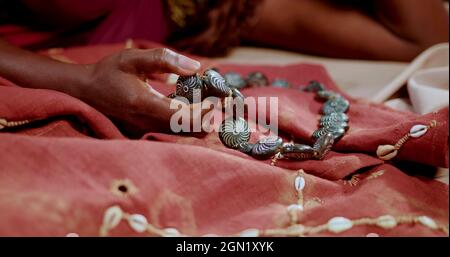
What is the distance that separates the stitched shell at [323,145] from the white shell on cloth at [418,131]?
0.10m

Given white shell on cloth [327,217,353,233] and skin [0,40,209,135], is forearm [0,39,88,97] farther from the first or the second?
white shell on cloth [327,217,353,233]

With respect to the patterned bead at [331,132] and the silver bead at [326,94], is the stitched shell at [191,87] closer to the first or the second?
the patterned bead at [331,132]

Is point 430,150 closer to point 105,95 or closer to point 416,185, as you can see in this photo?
point 416,185

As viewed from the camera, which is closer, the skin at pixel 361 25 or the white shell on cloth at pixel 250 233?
the white shell on cloth at pixel 250 233

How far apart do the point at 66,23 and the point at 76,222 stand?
0.65 meters

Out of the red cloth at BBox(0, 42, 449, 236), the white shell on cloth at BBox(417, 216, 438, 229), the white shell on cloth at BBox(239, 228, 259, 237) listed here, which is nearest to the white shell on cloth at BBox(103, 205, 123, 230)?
the red cloth at BBox(0, 42, 449, 236)

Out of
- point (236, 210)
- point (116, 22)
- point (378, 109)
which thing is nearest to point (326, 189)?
point (236, 210)

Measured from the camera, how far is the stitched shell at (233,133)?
65cm

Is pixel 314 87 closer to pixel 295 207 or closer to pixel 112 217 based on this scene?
pixel 295 207

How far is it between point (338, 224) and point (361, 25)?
0.74 metres

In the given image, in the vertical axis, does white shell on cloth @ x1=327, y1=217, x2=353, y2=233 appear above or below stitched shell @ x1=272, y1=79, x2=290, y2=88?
below

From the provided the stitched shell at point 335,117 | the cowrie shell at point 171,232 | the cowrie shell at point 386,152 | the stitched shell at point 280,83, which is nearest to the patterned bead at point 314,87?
the stitched shell at point 280,83

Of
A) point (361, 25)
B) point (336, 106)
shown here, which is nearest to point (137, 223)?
point (336, 106)

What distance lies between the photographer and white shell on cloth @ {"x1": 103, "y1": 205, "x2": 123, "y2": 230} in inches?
19.8
